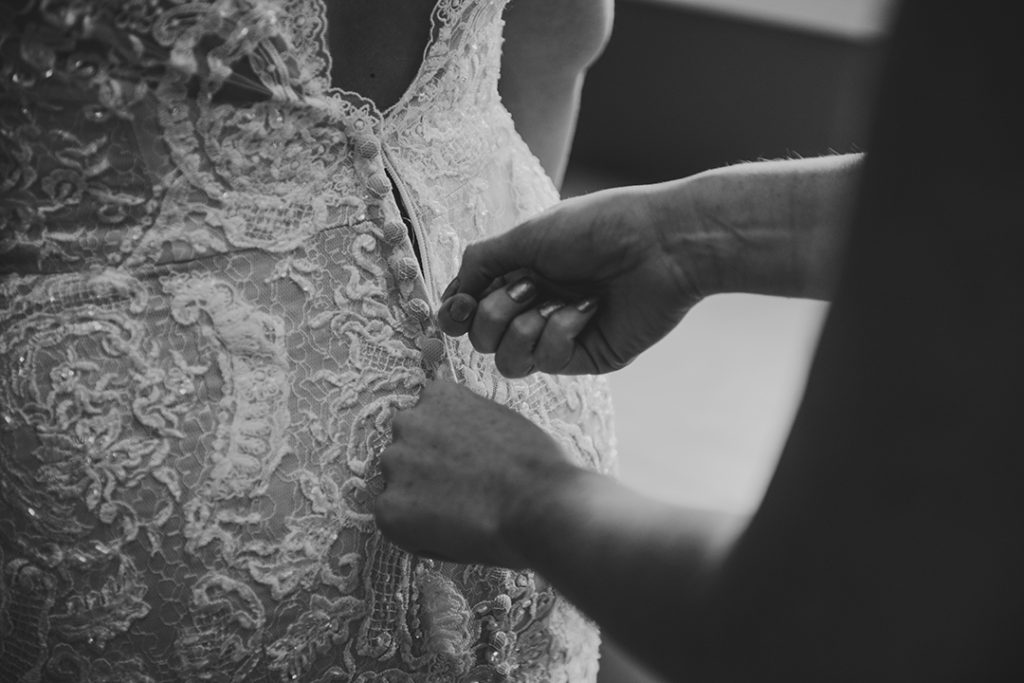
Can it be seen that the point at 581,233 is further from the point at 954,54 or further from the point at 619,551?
the point at 954,54

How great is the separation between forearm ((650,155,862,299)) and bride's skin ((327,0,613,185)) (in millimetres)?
238

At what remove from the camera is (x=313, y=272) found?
2.57 feet

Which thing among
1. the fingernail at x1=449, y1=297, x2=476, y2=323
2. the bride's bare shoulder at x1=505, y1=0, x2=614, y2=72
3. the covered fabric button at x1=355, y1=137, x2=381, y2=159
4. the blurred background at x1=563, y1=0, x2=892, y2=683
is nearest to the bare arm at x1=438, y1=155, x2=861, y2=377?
the fingernail at x1=449, y1=297, x2=476, y2=323

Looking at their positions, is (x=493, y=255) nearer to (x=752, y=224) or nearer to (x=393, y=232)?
(x=393, y=232)

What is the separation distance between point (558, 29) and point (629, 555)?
74 cm

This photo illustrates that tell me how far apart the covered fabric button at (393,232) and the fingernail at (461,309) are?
2.6 inches

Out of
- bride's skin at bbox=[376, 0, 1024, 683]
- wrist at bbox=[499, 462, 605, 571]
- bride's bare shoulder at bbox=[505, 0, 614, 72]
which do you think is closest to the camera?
bride's skin at bbox=[376, 0, 1024, 683]

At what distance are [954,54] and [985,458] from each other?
161 mm

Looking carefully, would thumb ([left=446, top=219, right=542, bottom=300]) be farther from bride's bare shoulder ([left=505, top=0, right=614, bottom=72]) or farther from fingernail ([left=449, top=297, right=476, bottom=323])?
bride's bare shoulder ([left=505, top=0, right=614, bottom=72])

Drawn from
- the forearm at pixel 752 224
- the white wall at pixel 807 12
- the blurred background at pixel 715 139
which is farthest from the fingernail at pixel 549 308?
the white wall at pixel 807 12

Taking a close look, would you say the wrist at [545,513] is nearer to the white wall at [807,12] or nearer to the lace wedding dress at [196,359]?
the lace wedding dress at [196,359]

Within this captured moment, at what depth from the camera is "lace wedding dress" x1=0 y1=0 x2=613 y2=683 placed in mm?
722

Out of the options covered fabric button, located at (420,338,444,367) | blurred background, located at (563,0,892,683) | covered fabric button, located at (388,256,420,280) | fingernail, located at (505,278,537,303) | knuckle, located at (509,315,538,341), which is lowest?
blurred background, located at (563,0,892,683)

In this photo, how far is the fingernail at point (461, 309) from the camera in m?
0.81
